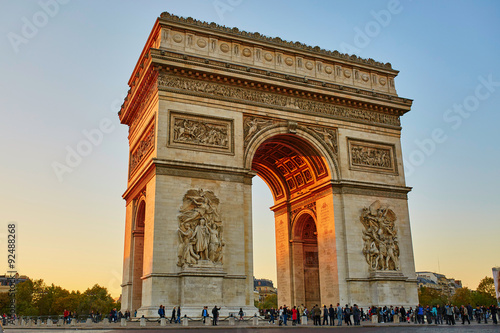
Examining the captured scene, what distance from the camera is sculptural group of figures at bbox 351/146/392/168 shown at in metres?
26.9

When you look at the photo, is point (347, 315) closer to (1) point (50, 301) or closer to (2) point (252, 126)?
(2) point (252, 126)

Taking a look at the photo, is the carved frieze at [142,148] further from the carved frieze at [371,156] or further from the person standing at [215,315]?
the carved frieze at [371,156]

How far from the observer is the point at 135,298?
25594 mm

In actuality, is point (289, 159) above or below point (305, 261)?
above

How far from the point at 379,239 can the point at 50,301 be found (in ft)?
214

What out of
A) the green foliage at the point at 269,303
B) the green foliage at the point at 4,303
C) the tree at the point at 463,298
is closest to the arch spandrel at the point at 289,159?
the green foliage at the point at 4,303

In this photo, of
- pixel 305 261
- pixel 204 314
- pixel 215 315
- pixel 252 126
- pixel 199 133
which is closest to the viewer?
pixel 215 315

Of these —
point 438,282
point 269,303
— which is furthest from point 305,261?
point 438,282

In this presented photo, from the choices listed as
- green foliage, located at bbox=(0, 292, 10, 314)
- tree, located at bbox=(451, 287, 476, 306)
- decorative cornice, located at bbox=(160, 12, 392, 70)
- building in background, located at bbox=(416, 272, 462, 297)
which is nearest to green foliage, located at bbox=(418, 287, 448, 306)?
tree, located at bbox=(451, 287, 476, 306)

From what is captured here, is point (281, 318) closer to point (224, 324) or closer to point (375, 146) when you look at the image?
point (224, 324)

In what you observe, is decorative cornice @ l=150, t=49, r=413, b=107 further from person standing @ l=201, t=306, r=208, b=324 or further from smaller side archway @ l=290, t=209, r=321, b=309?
person standing @ l=201, t=306, r=208, b=324

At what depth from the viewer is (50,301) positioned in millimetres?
74250

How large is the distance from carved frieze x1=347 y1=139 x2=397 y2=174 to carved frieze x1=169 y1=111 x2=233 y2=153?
765cm

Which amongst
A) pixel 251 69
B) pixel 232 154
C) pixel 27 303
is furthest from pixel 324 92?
pixel 27 303
